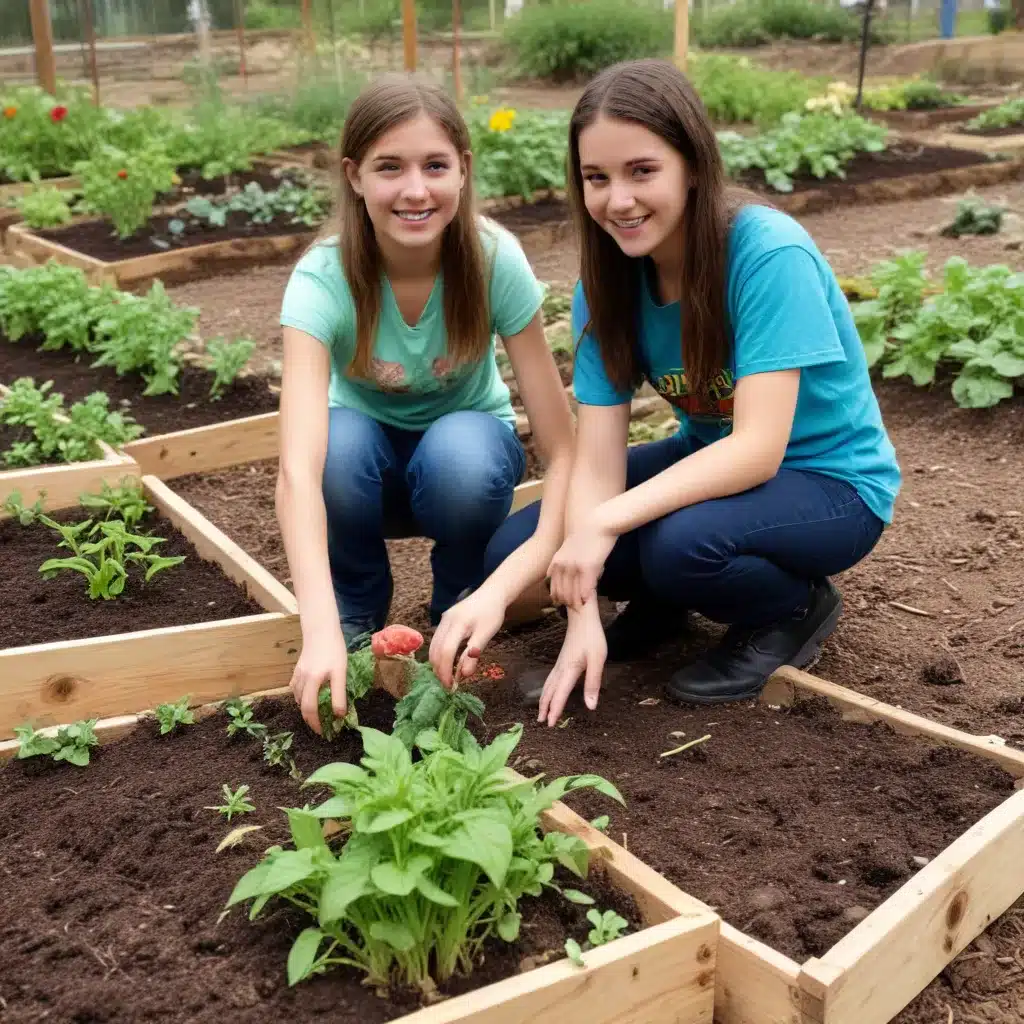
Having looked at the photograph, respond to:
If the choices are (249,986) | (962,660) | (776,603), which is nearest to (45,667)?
(249,986)

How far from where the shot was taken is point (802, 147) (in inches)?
356

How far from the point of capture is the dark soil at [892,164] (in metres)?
8.83

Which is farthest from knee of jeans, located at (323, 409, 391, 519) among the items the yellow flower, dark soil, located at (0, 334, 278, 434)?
the yellow flower

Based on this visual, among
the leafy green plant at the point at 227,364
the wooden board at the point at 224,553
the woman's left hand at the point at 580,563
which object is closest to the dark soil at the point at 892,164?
the leafy green plant at the point at 227,364

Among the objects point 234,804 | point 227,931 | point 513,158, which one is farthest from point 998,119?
point 227,931

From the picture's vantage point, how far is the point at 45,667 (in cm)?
272

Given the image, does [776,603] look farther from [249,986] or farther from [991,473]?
[991,473]

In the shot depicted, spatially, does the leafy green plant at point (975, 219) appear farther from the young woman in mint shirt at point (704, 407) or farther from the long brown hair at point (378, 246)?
the long brown hair at point (378, 246)

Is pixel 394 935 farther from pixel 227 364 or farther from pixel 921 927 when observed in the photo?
pixel 227 364

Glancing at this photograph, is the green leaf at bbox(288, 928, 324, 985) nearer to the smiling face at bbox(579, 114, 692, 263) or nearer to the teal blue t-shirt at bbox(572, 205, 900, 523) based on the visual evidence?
the teal blue t-shirt at bbox(572, 205, 900, 523)

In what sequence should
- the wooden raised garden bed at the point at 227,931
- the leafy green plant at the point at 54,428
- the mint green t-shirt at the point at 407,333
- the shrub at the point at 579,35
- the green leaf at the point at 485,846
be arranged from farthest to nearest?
the shrub at the point at 579,35, the leafy green plant at the point at 54,428, the mint green t-shirt at the point at 407,333, the wooden raised garden bed at the point at 227,931, the green leaf at the point at 485,846

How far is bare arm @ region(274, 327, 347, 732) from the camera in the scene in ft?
7.45

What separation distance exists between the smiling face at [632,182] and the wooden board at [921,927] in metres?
1.23

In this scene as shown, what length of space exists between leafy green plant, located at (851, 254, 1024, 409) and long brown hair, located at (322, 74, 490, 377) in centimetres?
215
